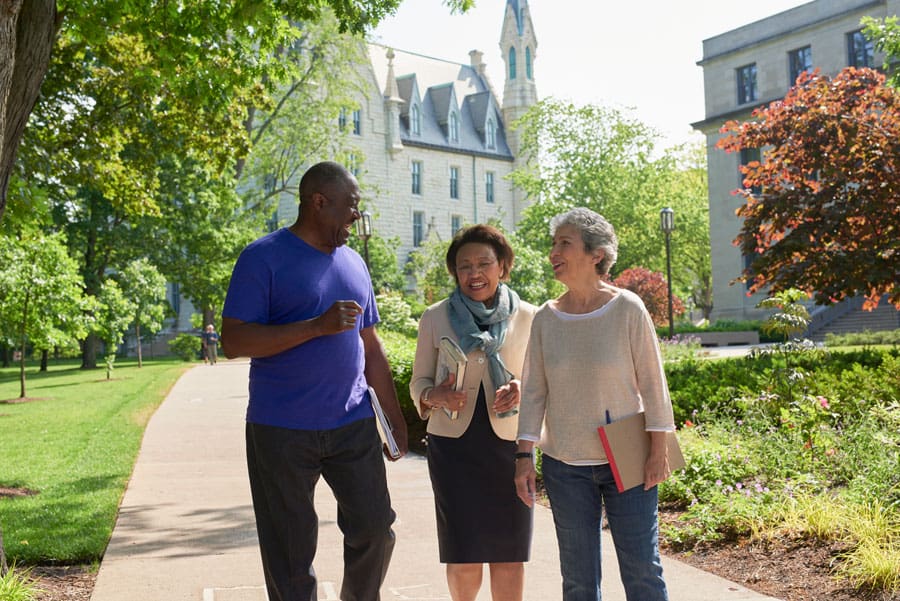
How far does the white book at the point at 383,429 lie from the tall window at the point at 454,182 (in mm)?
71544

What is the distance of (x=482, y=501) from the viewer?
4.47 m

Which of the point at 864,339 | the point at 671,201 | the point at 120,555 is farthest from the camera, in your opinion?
the point at 671,201

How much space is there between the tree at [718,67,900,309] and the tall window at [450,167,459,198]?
203 ft

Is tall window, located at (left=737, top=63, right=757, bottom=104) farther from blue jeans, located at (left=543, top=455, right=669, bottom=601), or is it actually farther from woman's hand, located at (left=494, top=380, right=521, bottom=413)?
blue jeans, located at (left=543, top=455, right=669, bottom=601)

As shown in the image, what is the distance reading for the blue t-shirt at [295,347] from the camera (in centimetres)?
399

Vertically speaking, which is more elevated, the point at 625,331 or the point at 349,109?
the point at 349,109

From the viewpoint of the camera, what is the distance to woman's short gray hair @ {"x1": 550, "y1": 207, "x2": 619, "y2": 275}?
3.93m

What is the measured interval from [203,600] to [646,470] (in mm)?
2975

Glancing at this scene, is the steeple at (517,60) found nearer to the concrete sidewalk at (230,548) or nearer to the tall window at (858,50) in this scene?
the tall window at (858,50)

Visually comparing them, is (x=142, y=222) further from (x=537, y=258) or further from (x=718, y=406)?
(x=718, y=406)

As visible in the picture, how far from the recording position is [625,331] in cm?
381

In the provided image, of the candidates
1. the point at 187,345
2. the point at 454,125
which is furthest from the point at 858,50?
the point at 454,125

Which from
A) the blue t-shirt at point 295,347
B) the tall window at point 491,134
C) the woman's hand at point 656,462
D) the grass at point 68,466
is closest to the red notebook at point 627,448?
the woman's hand at point 656,462

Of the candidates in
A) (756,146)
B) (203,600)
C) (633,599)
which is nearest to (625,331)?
(633,599)
